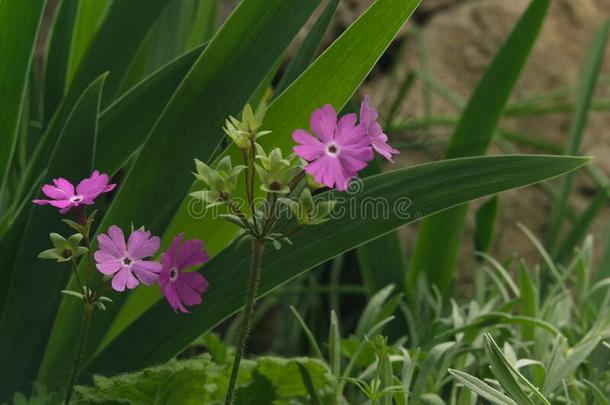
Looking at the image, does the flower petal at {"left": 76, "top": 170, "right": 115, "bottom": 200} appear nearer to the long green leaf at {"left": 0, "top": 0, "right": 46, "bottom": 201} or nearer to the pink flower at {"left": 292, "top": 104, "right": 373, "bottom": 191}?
the pink flower at {"left": 292, "top": 104, "right": 373, "bottom": 191}

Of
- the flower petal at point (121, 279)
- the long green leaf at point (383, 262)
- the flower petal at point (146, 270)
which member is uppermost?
the long green leaf at point (383, 262)

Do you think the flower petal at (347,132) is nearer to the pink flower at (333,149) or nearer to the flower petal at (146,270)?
the pink flower at (333,149)

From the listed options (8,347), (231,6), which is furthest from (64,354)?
(231,6)

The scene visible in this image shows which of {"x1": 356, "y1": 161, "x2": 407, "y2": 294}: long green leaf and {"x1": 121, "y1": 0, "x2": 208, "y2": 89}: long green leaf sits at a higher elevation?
{"x1": 121, "y1": 0, "x2": 208, "y2": 89}: long green leaf

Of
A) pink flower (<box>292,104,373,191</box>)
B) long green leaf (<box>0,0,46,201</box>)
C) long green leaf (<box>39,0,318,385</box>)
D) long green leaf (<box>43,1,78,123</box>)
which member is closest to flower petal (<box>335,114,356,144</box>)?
pink flower (<box>292,104,373,191</box>)

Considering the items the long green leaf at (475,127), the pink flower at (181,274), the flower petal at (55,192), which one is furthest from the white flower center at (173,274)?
the long green leaf at (475,127)

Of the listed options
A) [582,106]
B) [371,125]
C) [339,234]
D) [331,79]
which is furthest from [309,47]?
[582,106]

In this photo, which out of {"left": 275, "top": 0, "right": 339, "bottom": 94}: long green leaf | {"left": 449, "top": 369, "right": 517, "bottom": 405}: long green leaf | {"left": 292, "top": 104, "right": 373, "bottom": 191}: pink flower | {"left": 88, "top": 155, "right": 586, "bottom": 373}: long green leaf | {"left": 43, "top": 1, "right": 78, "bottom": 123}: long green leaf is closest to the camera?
{"left": 292, "top": 104, "right": 373, "bottom": 191}: pink flower

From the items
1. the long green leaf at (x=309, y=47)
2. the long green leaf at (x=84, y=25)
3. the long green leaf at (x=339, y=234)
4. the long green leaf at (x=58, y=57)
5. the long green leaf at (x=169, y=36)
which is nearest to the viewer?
the long green leaf at (x=339, y=234)
